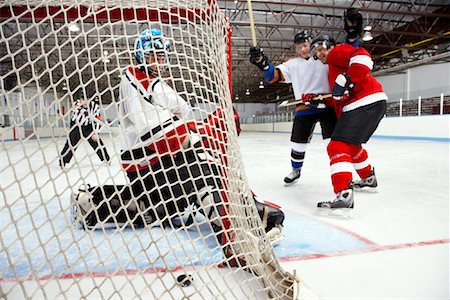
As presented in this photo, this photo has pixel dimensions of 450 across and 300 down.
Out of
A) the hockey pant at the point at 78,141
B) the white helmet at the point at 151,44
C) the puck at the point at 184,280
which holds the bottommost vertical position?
the puck at the point at 184,280

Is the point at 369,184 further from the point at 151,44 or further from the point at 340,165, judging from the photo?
the point at 151,44

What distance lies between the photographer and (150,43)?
970mm

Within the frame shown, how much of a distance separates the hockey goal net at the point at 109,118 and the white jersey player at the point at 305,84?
45.5 inches

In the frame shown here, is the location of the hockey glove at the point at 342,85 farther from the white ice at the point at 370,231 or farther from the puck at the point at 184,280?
the puck at the point at 184,280

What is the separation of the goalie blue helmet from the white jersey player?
1137mm

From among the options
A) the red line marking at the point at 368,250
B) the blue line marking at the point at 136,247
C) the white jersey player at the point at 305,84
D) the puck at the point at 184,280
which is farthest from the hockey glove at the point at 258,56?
the puck at the point at 184,280

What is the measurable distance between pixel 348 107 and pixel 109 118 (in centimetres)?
142

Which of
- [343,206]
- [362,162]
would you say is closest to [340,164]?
[343,206]

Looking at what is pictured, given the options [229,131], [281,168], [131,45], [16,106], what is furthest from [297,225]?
[281,168]

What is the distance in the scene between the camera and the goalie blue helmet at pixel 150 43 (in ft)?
3.08

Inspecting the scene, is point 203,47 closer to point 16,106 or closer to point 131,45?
point 131,45

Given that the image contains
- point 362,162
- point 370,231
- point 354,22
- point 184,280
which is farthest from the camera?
point 362,162

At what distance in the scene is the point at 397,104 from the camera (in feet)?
31.3

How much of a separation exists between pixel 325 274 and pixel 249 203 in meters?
0.31
